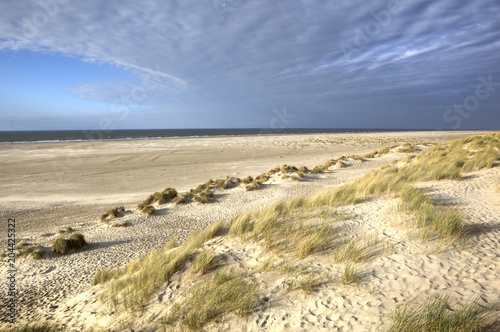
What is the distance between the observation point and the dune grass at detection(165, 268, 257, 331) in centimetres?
389

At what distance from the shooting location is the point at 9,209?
11.8 meters

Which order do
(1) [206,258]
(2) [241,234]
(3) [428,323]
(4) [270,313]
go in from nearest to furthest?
1. (3) [428,323]
2. (4) [270,313]
3. (1) [206,258]
4. (2) [241,234]

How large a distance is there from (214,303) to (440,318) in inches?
117

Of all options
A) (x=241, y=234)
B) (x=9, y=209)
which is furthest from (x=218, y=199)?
(x=9, y=209)

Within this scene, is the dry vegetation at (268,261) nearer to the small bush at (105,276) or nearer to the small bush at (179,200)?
the small bush at (105,276)

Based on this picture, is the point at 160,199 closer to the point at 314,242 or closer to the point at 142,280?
the point at 142,280

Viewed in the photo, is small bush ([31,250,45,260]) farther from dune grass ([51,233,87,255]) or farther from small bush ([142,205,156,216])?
Result: small bush ([142,205,156,216])

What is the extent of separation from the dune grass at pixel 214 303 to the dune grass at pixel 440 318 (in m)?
2.00

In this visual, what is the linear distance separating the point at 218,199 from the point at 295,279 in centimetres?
862

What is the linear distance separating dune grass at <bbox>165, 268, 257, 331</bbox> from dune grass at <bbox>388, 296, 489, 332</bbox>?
2.00 m

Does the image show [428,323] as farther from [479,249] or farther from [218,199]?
[218,199]

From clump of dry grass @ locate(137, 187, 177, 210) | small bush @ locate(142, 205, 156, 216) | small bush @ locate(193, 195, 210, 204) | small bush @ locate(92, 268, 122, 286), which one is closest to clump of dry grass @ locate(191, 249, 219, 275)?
small bush @ locate(92, 268, 122, 286)

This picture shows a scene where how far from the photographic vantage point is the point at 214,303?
405cm

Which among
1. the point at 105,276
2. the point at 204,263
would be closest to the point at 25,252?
the point at 105,276
